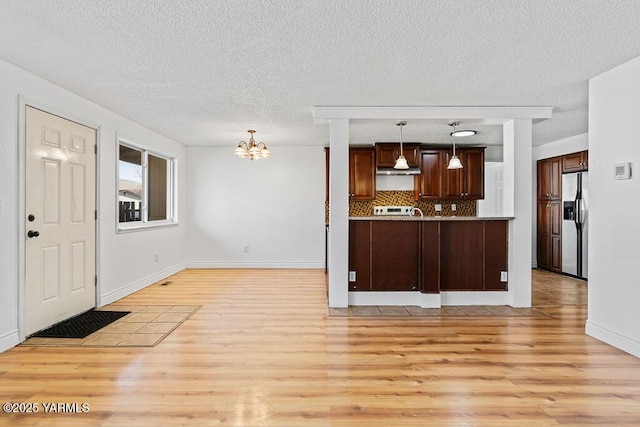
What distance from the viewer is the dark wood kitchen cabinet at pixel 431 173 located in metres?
6.81

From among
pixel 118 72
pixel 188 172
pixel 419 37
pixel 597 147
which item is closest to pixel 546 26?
pixel 419 37

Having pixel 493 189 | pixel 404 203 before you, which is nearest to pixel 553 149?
pixel 493 189

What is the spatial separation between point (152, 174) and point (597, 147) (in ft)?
19.7

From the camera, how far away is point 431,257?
4.35 meters

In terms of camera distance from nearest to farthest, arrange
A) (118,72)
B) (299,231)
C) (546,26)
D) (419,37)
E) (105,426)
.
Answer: (105,426)
(546,26)
(419,37)
(118,72)
(299,231)

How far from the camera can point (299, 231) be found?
7.10 m

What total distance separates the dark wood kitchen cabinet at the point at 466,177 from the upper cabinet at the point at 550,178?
44.0 inches

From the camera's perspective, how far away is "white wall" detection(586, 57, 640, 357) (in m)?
2.96

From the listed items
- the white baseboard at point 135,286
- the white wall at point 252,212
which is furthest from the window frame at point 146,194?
the white baseboard at point 135,286

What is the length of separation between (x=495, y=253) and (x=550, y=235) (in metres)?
2.92

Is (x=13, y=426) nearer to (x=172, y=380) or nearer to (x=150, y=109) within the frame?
(x=172, y=380)

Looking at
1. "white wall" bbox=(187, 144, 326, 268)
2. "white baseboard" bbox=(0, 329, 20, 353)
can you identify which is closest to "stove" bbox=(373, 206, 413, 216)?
"white wall" bbox=(187, 144, 326, 268)

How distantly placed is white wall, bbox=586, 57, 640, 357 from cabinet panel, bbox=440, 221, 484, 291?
120 cm

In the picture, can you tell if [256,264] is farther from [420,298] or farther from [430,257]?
[430,257]
